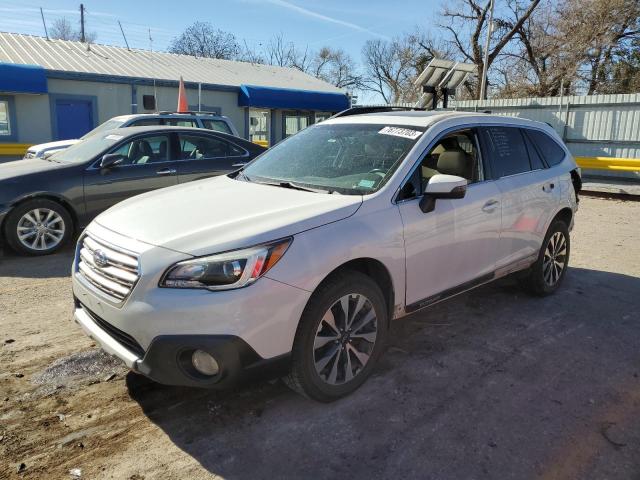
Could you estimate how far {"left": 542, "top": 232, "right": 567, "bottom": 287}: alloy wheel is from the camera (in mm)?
5078

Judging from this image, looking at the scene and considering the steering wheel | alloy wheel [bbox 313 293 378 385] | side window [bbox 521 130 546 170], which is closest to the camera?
alloy wheel [bbox 313 293 378 385]

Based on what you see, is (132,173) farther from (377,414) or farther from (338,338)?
(377,414)

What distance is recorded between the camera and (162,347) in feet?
8.52

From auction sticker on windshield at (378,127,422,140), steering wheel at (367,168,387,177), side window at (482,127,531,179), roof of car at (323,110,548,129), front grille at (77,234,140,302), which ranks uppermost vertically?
roof of car at (323,110,548,129)

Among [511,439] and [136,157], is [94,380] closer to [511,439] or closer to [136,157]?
[511,439]

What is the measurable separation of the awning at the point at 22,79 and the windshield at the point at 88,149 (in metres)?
9.46

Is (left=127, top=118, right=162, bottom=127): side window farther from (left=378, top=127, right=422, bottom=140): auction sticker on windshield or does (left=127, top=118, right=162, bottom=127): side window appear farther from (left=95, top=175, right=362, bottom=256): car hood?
(left=378, top=127, right=422, bottom=140): auction sticker on windshield

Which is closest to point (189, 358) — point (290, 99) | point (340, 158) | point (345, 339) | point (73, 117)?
point (345, 339)

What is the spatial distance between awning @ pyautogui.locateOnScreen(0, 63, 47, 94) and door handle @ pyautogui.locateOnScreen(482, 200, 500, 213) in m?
15.3

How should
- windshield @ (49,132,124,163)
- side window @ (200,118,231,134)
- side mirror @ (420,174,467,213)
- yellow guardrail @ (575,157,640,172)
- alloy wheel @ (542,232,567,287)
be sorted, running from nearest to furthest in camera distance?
1. side mirror @ (420,174,467,213)
2. alloy wheel @ (542,232,567,287)
3. windshield @ (49,132,124,163)
4. side window @ (200,118,231,134)
5. yellow guardrail @ (575,157,640,172)

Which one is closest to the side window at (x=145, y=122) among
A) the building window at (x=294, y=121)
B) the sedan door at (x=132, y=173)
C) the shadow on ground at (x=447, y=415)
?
the sedan door at (x=132, y=173)

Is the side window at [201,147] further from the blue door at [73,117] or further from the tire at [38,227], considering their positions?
the blue door at [73,117]

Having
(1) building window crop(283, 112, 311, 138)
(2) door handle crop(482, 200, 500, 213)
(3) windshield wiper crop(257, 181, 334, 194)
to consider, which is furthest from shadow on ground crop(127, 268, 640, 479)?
(1) building window crop(283, 112, 311, 138)

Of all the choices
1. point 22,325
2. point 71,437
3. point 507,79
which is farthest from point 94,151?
point 507,79
